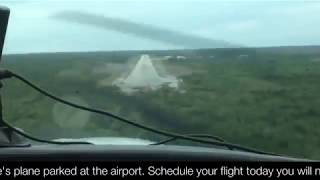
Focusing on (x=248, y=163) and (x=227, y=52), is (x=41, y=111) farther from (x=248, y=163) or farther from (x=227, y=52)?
(x=248, y=163)

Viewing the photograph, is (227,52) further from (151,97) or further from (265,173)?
(265,173)

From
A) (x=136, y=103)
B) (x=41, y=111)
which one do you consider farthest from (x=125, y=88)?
(x=41, y=111)

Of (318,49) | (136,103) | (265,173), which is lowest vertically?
(265,173)

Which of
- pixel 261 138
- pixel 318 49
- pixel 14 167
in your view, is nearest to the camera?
pixel 14 167

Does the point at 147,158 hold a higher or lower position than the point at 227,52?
lower

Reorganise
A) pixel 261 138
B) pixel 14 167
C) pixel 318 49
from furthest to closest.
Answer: pixel 261 138 → pixel 318 49 → pixel 14 167

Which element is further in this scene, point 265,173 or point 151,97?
point 151,97
